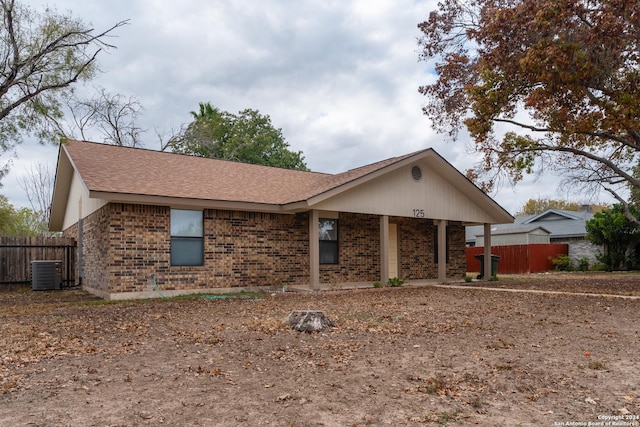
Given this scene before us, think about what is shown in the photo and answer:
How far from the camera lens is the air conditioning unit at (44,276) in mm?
14984

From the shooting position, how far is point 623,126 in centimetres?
1265

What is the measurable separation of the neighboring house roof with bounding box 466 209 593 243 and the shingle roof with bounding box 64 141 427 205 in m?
18.1

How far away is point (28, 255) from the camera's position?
16.2m

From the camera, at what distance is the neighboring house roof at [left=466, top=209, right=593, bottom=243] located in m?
29.9

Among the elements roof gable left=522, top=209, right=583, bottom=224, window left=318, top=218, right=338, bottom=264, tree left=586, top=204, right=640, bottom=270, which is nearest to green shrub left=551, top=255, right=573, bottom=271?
tree left=586, top=204, right=640, bottom=270

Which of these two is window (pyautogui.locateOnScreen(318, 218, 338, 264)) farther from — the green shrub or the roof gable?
the roof gable

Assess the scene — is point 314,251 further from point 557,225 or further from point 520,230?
point 557,225

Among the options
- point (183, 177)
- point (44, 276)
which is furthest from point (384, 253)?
point (44, 276)

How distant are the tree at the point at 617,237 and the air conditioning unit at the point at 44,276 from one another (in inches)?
982

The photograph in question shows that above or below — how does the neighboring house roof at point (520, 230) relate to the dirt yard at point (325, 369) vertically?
above

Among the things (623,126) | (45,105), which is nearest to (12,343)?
(45,105)

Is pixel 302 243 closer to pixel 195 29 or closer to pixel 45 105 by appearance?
pixel 195 29

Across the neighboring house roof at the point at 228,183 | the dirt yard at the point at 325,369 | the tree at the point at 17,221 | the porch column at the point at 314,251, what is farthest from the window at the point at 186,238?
the tree at the point at 17,221

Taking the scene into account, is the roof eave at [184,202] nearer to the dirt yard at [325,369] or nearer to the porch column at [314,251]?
the porch column at [314,251]
